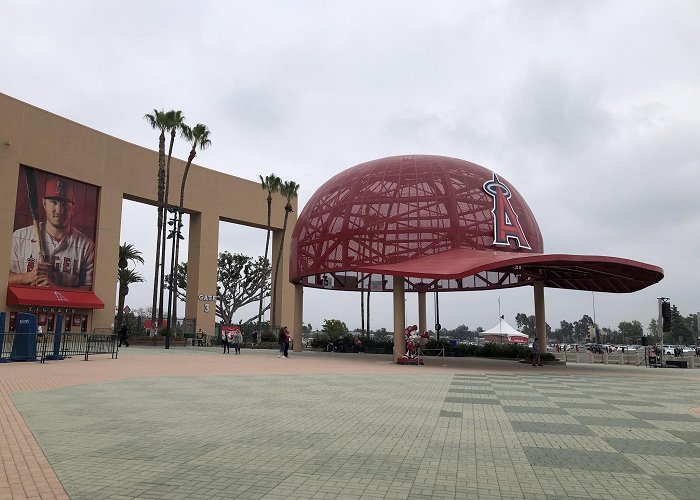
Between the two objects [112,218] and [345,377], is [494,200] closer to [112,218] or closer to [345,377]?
[345,377]

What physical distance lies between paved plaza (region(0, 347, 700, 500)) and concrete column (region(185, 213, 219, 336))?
3764 centimetres

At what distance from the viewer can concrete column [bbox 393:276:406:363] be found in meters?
25.8

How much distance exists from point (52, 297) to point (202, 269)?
14.9 m

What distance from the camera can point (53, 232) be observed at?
128ft

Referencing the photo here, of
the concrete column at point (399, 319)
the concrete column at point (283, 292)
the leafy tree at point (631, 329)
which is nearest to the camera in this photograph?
the concrete column at point (399, 319)

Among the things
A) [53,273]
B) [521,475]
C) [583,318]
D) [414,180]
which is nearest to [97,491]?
[521,475]

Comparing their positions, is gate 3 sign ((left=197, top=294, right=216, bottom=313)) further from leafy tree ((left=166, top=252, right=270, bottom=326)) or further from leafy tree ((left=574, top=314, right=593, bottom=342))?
leafy tree ((left=574, top=314, right=593, bottom=342))

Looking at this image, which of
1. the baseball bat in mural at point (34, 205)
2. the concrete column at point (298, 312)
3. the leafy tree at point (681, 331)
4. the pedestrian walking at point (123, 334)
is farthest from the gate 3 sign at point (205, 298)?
the leafy tree at point (681, 331)

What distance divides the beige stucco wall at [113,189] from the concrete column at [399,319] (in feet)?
32.1

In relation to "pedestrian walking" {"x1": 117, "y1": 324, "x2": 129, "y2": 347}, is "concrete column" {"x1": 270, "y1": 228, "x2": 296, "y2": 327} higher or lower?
higher

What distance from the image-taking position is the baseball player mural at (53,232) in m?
36.9

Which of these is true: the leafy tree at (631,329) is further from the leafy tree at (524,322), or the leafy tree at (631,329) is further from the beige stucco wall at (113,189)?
the beige stucco wall at (113,189)

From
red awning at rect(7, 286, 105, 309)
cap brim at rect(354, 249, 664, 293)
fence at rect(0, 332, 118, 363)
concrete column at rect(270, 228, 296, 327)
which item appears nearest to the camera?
fence at rect(0, 332, 118, 363)

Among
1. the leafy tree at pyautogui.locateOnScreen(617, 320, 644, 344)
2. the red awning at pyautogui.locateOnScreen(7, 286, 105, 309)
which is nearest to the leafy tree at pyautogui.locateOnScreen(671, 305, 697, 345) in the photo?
the leafy tree at pyautogui.locateOnScreen(617, 320, 644, 344)
